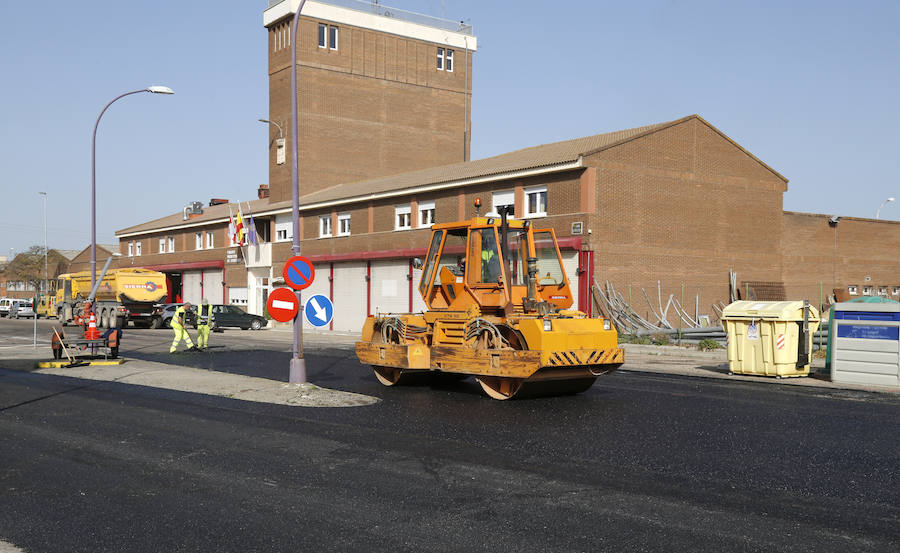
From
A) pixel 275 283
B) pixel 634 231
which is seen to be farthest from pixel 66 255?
pixel 634 231

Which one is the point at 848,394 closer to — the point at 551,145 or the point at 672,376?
the point at 672,376

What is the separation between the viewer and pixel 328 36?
52.0m

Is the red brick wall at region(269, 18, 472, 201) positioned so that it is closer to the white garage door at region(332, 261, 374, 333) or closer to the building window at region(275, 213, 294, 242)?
the building window at region(275, 213, 294, 242)

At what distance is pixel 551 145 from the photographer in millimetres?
37281

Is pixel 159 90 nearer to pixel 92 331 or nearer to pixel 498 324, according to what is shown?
pixel 92 331

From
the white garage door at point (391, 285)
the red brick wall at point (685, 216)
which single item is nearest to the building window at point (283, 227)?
the white garage door at point (391, 285)

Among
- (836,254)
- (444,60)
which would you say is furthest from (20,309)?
(836,254)

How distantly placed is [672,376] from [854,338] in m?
3.69

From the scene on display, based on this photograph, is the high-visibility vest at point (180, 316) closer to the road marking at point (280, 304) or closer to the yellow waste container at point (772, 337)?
the road marking at point (280, 304)

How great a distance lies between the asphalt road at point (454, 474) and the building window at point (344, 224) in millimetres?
28449

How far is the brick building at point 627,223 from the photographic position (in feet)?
95.2

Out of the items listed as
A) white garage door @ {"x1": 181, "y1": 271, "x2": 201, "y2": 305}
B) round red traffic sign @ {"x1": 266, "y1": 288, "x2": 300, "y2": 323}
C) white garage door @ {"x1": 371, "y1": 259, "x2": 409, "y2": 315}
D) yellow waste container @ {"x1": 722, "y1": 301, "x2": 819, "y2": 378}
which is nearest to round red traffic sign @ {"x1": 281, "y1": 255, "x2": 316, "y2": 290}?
round red traffic sign @ {"x1": 266, "y1": 288, "x2": 300, "y2": 323}

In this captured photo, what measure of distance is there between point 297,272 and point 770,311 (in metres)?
9.40

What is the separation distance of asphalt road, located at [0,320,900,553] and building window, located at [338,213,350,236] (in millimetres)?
28449
